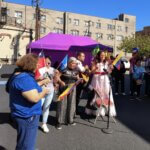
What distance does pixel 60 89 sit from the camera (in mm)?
6914

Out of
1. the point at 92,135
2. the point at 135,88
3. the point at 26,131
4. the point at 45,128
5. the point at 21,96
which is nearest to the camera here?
the point at 21,96

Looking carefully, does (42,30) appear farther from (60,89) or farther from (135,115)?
(60,89)

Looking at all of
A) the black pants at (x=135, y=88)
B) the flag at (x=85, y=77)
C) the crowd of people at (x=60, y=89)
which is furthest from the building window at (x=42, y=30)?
the flag at (x=85, y=77)

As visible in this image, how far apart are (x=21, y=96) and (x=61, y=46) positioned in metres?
5.89

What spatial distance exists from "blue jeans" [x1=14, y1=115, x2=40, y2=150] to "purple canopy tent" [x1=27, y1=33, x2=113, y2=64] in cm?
553

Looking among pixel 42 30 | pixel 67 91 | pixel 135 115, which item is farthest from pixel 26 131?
pixel 42 30

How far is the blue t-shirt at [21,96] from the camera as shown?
3.67 meters

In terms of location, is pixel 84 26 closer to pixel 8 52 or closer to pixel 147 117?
pixel 8 52

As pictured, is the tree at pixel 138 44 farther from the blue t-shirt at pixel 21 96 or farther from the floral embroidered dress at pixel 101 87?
the blue t-shirt at pixel 21 96

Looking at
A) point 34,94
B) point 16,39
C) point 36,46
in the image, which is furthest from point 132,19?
point 34,94

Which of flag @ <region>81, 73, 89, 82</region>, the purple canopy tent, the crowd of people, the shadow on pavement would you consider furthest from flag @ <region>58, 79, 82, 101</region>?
the purple canopy tent

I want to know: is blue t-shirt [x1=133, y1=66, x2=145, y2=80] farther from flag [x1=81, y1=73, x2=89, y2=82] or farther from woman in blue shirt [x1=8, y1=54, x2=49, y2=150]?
woman in blue shirt [x1=8, y1=54, x2=49, y2=150]

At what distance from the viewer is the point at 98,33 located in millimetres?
73562

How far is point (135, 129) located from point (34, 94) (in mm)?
3930
